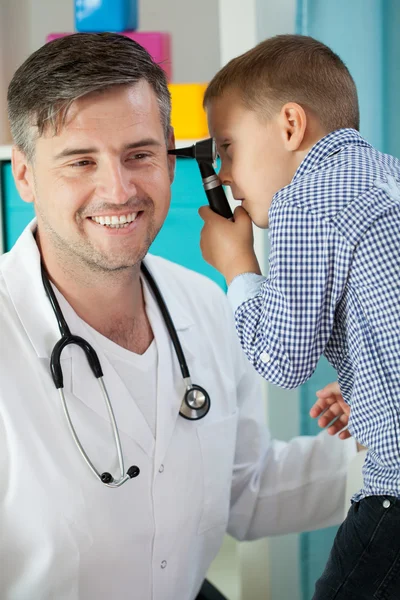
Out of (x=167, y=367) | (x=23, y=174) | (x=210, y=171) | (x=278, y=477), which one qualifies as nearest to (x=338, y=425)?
(x=278, y=477)

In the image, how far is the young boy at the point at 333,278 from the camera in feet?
3.85

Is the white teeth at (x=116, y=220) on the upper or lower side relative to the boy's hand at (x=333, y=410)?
upper

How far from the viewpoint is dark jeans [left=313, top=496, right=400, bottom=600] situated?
1.21m

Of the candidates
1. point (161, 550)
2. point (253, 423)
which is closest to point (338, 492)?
point (253, 423)

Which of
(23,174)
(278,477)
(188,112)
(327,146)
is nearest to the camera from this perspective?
(327,146)

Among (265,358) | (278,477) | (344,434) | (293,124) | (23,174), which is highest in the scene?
(293,124)

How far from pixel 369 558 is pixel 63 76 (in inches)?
37.0

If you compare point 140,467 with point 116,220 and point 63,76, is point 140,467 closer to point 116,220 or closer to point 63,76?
point 116,220

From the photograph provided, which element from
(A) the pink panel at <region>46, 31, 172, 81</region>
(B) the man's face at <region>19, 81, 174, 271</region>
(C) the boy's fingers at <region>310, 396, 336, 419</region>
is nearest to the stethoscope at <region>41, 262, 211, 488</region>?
(B) the man's face at <region>19, 81, 174, 271</region>

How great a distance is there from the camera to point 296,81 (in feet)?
4.51

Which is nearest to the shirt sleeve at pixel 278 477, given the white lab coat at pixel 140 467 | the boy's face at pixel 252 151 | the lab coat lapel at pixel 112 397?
the white lab coat at pixel 140 467

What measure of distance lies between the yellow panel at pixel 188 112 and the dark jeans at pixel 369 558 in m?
1.08

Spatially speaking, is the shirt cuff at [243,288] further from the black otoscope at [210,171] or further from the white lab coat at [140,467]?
the white lab coat at [140,467]

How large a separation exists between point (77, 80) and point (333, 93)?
0.44 m
